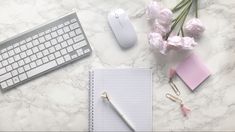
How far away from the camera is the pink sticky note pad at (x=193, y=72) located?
108cm

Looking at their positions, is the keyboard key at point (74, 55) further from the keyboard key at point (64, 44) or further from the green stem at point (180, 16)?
the green stem at point (180, 16)

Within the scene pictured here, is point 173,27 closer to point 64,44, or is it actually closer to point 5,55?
point 64,44

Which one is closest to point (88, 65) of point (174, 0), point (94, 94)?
point (94, 94)

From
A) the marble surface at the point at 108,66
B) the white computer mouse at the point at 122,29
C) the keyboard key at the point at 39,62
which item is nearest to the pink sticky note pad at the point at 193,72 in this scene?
the marble surface at the point at 108,66

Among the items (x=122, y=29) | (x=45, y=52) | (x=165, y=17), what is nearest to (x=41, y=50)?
(x=45, y=52)

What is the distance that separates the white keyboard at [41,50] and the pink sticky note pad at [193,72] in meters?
0.24

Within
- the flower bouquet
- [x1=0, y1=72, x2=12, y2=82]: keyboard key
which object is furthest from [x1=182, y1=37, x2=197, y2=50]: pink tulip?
[x1=0, y1=72, x2=12, y2=82]: keyboard key

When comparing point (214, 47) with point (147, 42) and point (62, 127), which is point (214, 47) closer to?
point (147, 42)

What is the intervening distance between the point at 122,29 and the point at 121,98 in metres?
0.18

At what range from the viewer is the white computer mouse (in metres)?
1.09

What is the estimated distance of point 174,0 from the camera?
1.13m

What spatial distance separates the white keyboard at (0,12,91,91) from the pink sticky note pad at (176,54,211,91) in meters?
0.24

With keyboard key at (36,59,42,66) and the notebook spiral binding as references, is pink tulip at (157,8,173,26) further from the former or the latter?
keyboard key at (36,59,42,66)

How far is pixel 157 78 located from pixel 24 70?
0.34m
